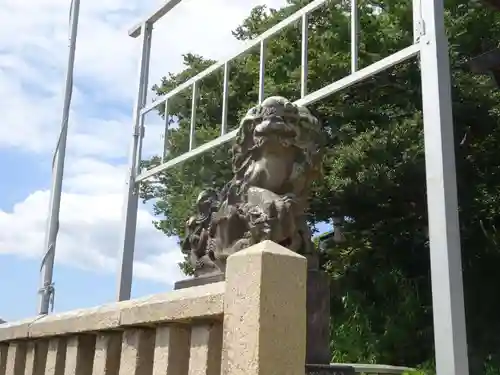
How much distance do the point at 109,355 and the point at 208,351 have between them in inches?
19.6

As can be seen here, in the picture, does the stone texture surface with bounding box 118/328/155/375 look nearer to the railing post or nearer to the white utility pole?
the white utility pole

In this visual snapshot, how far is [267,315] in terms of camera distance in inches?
60.1

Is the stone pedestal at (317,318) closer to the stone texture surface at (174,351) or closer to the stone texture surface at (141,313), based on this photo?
the stone texture surface at (141,313)

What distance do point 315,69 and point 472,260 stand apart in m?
3.27

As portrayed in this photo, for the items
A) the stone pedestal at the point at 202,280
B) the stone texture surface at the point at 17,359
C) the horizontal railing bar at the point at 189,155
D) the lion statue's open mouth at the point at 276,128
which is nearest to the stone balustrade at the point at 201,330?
the stone texture surface at the point at 17,359

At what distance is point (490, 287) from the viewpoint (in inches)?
374

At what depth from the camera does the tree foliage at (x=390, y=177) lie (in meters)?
9.16

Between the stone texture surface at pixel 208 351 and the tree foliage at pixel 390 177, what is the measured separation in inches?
284

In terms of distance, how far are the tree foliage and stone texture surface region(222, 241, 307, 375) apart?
738 centimetres

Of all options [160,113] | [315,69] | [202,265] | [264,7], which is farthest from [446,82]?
[264,7]

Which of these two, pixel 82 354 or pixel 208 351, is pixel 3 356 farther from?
pixel 208 351

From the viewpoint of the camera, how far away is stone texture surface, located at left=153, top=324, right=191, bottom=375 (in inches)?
73.1

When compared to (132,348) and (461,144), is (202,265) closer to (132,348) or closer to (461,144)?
(132,348)

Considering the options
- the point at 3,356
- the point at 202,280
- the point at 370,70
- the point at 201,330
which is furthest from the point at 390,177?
the point at 201,330
